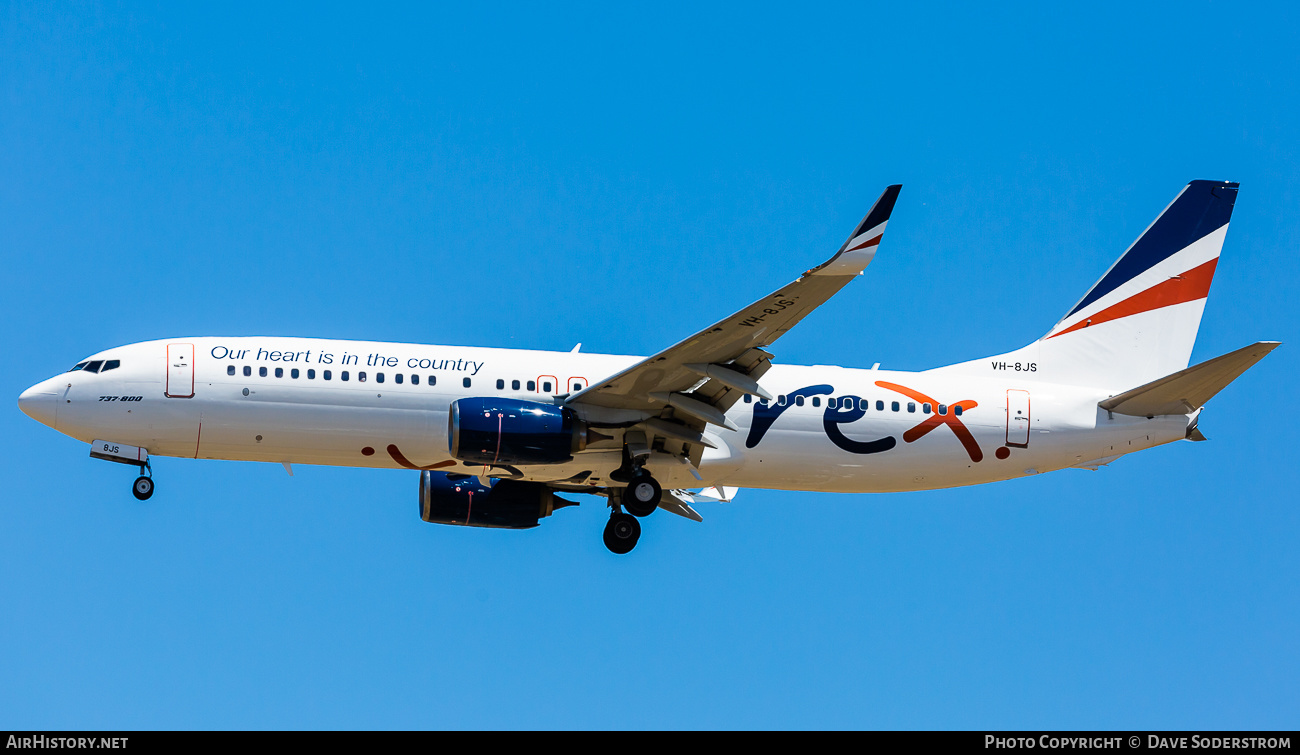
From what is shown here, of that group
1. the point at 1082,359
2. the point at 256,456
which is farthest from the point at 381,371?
the point at 1082,359

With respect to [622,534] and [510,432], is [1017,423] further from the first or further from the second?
[510,432]

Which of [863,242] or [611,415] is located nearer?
[863,242]

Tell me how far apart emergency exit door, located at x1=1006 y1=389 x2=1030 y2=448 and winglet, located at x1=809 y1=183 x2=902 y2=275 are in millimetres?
8845

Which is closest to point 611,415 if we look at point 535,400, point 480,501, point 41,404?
point 535,400

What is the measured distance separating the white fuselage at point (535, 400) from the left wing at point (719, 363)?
2.99ft

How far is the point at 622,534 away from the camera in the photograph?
31.0 m

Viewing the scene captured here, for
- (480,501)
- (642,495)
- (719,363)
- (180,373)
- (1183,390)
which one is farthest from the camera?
(480,501)

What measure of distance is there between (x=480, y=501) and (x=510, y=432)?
5.55 meters

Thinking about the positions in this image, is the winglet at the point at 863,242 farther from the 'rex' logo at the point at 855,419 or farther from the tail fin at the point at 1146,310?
the tail fin at the point at 1146,310

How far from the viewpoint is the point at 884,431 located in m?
30.3

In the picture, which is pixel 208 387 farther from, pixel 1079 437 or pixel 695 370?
pixel 1079 437
